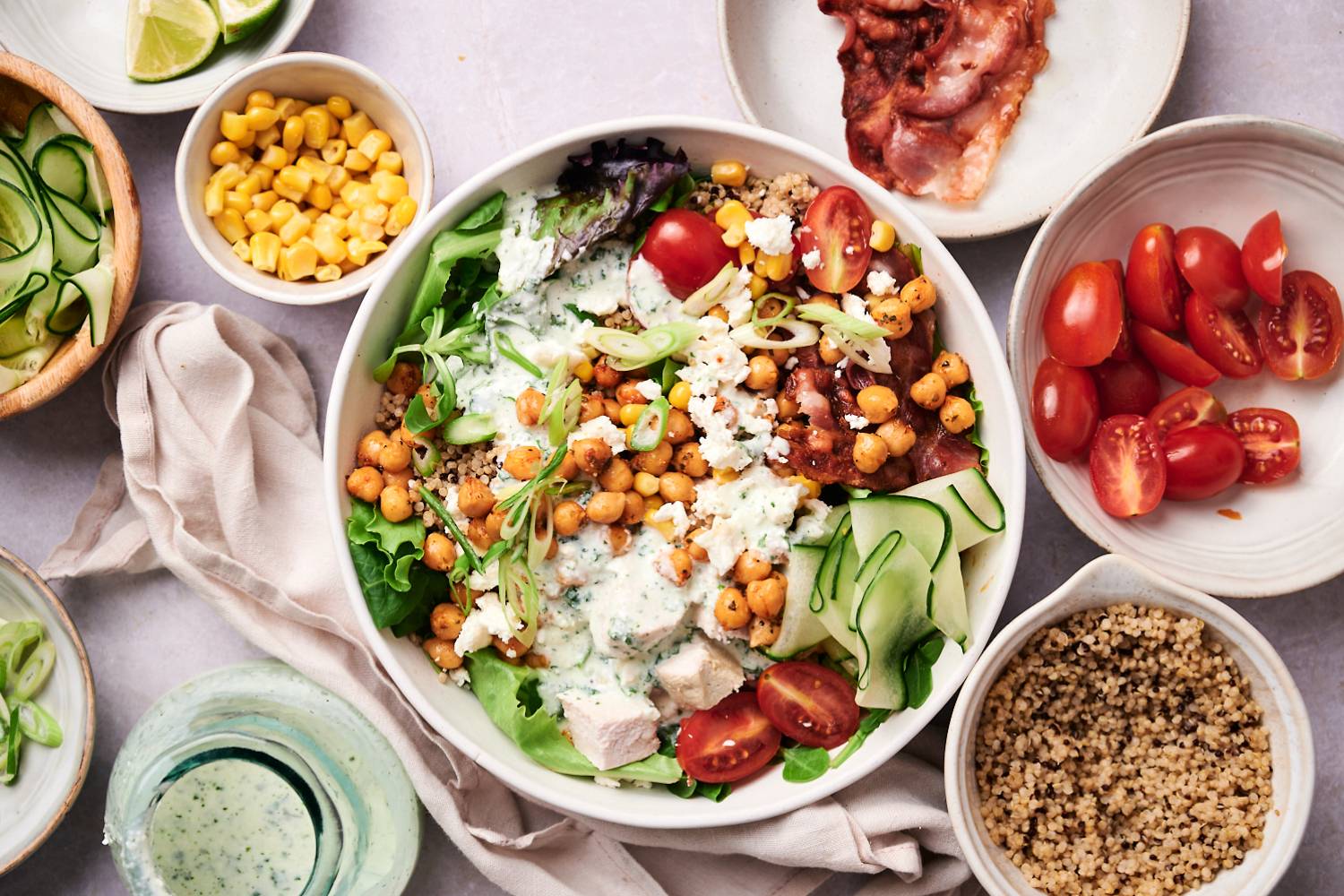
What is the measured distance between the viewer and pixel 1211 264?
2.99 meters

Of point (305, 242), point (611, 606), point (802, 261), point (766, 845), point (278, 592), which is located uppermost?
point (802, 261)

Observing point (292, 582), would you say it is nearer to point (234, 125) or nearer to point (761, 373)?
point (234, 125)

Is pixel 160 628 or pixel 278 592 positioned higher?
pixel 278 592

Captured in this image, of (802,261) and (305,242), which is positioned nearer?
(802,261)

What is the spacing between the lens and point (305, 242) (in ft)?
10.2

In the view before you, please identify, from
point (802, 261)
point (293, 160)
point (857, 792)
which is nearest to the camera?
point (802, 261)

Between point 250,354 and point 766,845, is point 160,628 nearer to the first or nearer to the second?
point 250,354

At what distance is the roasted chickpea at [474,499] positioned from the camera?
2.71 m

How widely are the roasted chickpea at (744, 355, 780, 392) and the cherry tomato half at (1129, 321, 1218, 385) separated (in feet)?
3.64

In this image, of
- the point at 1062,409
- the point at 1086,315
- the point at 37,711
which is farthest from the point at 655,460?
the point at 37,711

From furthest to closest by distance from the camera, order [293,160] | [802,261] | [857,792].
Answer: [293,160]
[857,792]
[802,261]

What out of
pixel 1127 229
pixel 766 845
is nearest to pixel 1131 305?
pixel 1127 229

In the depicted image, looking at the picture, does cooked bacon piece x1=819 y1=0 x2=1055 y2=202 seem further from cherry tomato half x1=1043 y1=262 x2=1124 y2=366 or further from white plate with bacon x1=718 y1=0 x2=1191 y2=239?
cherry tomato half x1=1043 y1=262 x2=1124 y2=366

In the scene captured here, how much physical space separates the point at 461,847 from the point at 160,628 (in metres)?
1.17
